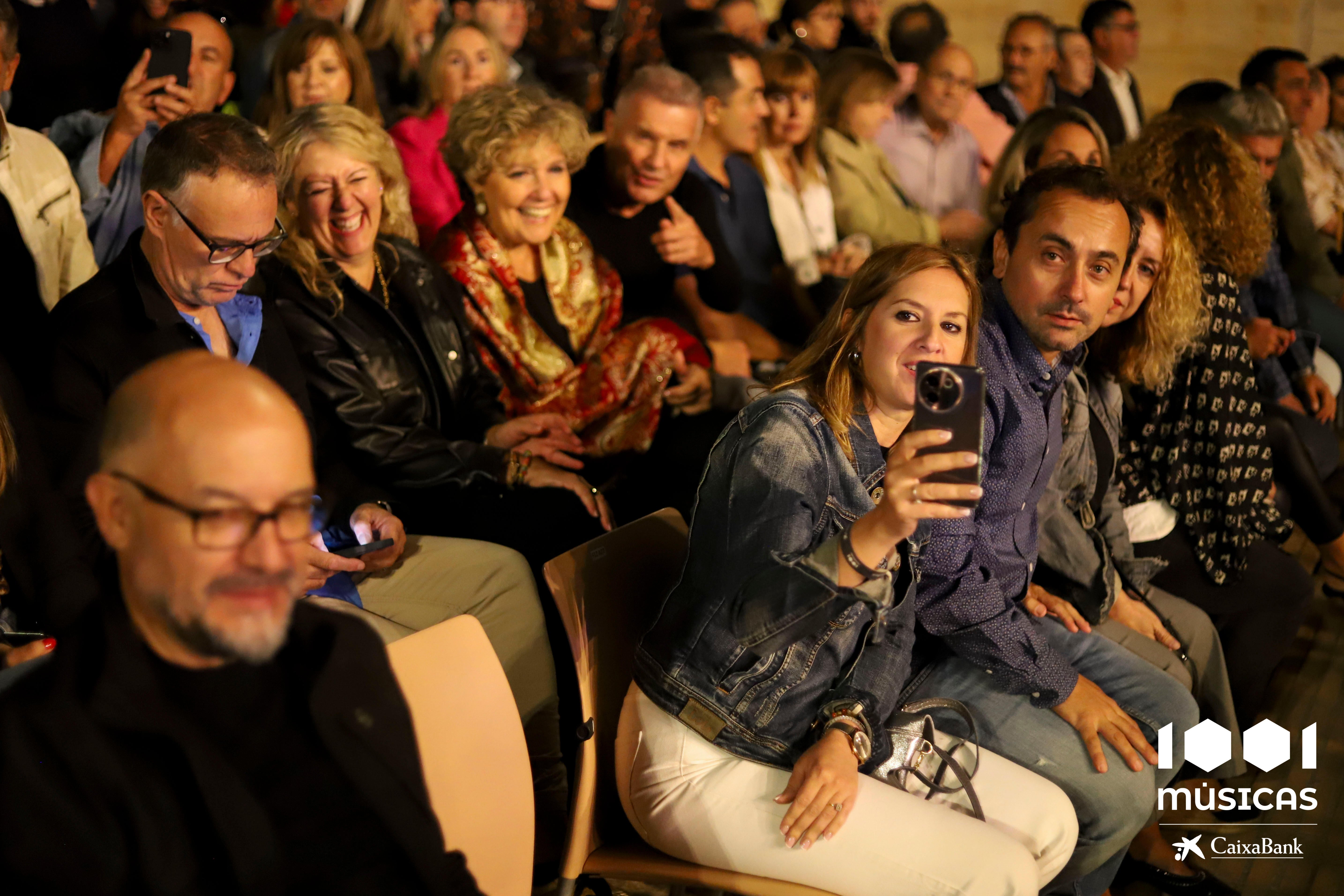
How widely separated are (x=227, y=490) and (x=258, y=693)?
208mm

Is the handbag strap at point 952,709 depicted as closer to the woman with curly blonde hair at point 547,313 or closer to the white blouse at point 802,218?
the woman with curly blonde hair at point 547,313

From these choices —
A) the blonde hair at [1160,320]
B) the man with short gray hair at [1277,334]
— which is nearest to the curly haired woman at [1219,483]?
the blonde hair at [1160,320]

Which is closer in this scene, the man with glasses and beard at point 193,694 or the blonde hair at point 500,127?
the man with glasses and beard at point 193,694

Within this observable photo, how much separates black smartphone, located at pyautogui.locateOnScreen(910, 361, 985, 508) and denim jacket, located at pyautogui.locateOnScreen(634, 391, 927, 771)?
7.8 inches

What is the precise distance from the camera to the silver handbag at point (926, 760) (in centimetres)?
174

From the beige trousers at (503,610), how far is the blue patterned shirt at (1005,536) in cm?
73

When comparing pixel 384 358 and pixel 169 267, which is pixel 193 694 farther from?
pixel 384 358

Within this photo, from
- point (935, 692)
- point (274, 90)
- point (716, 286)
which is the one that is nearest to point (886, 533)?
point (935, 692)

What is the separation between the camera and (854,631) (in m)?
1.70

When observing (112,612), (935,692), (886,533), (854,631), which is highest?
(112,612)

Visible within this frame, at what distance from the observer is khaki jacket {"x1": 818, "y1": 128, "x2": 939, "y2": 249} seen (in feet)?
13.6

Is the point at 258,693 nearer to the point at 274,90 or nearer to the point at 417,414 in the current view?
the point at 417,414

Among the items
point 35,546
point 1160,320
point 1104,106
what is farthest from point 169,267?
point 1104,106

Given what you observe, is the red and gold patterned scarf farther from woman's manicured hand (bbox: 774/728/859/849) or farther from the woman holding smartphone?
woman's manicured hand (bbox: 774/728/859/849)
